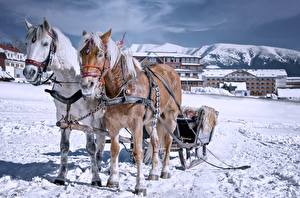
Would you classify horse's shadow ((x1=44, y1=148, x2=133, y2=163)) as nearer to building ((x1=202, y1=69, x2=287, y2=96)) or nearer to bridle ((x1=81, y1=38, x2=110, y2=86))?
bridle ((x1=81, y1=38, x2=110, y2=86))

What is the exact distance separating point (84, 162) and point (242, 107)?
106ft

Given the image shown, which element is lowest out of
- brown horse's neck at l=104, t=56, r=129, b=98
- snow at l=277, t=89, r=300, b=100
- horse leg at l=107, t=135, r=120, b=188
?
snow at l=277, t=89, r=300, b=100

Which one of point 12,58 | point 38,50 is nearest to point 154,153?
point 38,50

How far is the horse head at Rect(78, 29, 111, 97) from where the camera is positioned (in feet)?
16.5

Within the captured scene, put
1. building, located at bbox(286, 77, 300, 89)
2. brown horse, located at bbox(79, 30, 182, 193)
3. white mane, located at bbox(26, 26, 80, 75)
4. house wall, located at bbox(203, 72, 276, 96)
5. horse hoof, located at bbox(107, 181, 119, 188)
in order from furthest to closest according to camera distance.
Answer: building, located at bbox(286, 77, 300, 89), house wall, located at bbox(203, 72, 276, 96), horse hoof, located at bbox(107, 181, 119, 188), white mane, located at bbox(26, 26, 80, 75), brown horse, located at bbox(79, 30, 182, 193)

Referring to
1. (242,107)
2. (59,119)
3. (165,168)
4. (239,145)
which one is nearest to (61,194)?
(59,119)

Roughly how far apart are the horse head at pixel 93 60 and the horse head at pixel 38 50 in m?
0.76

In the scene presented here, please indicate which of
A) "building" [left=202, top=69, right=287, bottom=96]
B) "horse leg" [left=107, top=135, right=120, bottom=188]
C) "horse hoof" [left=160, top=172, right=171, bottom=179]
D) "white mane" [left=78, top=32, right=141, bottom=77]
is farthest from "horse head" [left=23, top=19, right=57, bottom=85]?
"building" [left=202, top=69, right=287, bottom=96]

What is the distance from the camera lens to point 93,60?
519 centimetres

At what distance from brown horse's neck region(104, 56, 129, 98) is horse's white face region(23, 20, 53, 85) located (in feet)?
3.56

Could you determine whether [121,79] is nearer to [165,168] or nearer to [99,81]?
[99,81]

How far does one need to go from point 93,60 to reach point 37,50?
111 cm

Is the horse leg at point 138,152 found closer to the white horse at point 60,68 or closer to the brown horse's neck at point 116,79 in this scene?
the brown horse's neck at point 116,79

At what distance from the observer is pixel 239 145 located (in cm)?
1313
